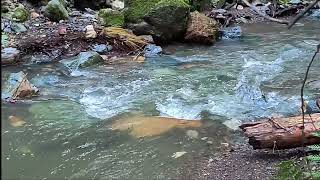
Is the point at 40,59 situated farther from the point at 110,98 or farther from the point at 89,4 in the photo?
the point at 89,4

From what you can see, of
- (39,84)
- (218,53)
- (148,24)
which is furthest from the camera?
(148,24)

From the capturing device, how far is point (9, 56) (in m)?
9.06

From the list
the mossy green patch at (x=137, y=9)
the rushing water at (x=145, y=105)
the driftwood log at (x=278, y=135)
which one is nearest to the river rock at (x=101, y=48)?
the rushing water at (x=145, y=105)

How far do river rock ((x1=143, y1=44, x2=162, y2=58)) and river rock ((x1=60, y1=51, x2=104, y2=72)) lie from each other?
46.1 inches

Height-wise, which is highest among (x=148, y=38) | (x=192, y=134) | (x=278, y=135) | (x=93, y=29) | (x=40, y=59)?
(x=278, y=135)

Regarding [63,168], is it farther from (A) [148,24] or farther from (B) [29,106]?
(A) [148,24]

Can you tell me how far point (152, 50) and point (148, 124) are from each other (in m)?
4.65

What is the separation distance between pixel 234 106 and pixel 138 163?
90.9 inches

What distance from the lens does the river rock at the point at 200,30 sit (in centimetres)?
1126

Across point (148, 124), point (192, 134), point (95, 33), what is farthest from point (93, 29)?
point (192, 134)

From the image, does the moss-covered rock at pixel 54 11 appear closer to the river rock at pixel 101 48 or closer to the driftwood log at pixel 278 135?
the river rock at pixel 101 48

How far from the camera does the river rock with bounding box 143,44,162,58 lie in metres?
10.3

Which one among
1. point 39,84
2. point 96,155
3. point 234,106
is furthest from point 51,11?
point 96,155

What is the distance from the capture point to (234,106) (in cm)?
669
